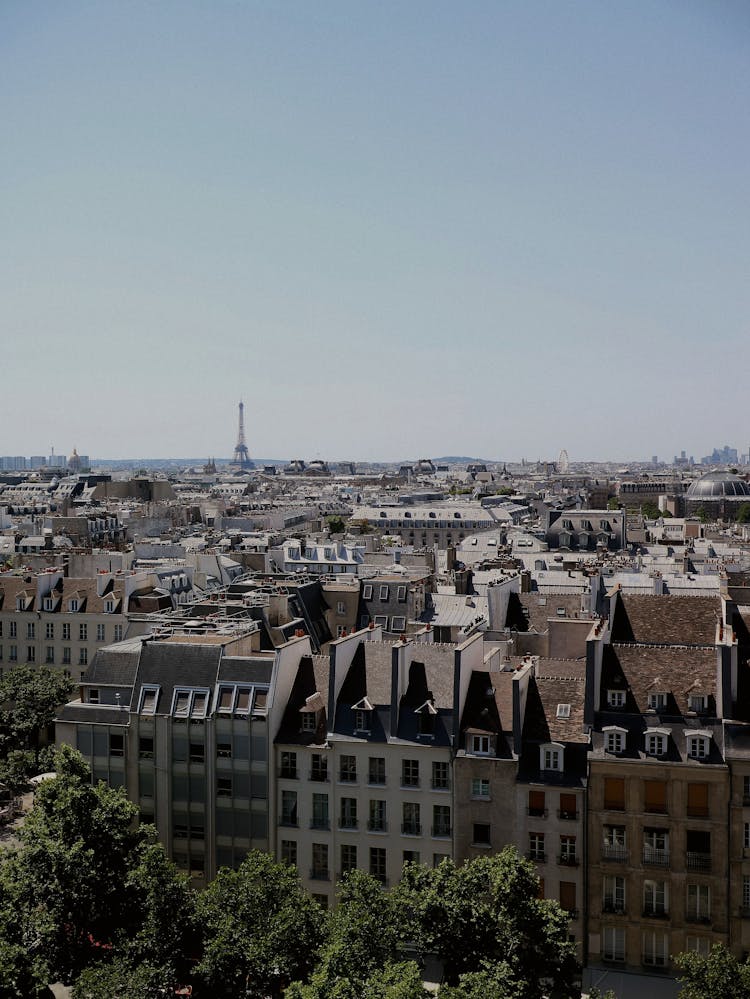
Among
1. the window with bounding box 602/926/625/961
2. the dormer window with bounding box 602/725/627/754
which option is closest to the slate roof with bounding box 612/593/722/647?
the dormer window with bounding box 602/725/627/754

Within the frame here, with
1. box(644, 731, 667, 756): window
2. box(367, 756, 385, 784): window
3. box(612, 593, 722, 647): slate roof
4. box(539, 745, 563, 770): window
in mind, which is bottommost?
box(367, 756, 385, 784): window

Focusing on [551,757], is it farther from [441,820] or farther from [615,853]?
[441,820]

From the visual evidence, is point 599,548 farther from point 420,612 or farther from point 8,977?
point 8,977

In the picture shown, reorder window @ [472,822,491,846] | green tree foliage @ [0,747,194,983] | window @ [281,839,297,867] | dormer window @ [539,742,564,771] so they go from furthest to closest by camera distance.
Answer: window @ [281,839,297,867] → window @ [472,822,491,846] → dormer window @ [539,742,564,771] → green tree foliage @ [0,747,194,983]

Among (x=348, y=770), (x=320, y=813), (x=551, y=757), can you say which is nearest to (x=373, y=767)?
(x=348, y=770)

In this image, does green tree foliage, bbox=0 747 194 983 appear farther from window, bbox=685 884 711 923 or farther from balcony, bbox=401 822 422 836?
window, bbox=685 884 711 923

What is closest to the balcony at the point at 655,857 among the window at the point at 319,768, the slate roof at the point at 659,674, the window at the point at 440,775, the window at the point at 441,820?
the slate roof at the point at 659,674

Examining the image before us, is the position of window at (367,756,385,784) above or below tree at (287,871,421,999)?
above

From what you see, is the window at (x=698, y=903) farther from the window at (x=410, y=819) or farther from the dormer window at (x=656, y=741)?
the window at (x=410, y=819)
